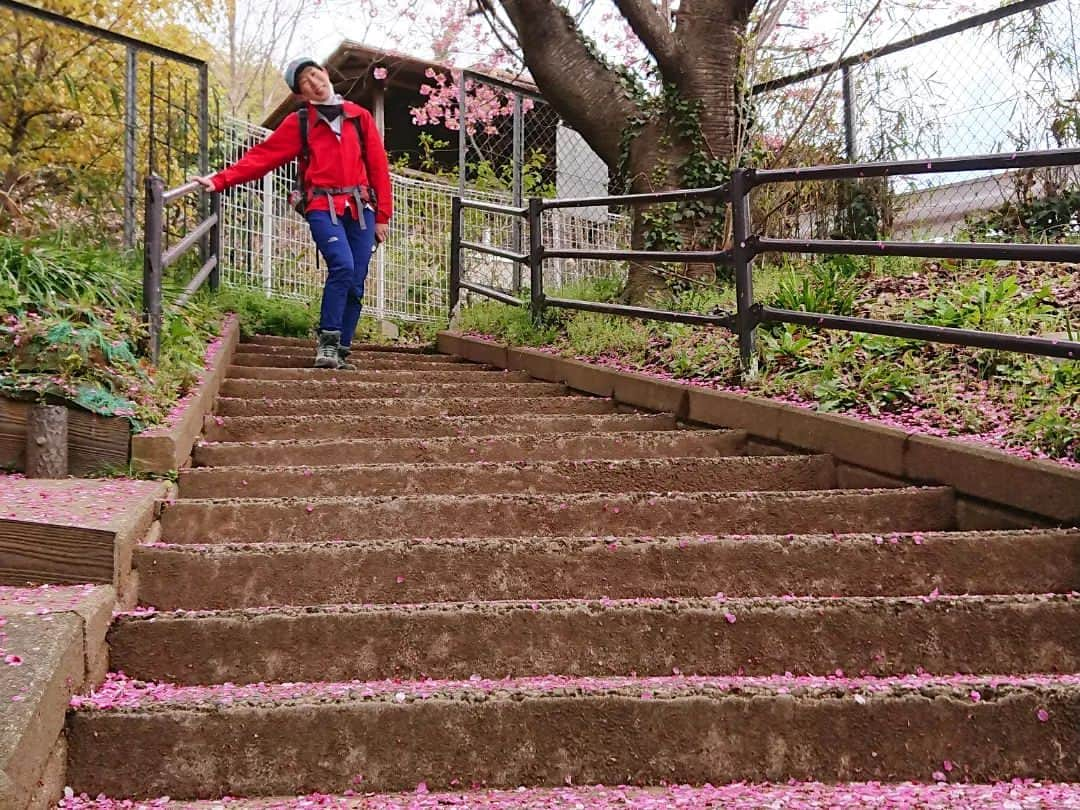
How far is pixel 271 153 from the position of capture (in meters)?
5.29

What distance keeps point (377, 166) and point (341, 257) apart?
61 centimetres

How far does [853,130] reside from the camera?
676cm

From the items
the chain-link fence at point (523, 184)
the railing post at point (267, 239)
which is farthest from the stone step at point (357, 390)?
the railing post at point (267, 239)

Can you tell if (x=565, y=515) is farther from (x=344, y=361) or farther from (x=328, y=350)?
(x=344, y=361)

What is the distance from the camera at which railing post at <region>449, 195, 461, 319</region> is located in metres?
8.21

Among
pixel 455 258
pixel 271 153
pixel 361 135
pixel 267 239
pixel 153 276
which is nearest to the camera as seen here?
pixel 153 276

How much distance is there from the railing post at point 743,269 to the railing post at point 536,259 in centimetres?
221

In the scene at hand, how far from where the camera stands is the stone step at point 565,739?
1.95 meters

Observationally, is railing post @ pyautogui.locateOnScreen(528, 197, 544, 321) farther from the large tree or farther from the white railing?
the white railing

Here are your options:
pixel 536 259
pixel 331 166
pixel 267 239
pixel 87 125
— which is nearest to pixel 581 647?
pixel 331 166

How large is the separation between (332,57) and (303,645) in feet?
41.3

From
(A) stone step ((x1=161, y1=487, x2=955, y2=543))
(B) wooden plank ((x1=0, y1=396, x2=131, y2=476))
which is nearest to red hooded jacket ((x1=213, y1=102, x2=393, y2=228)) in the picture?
(B) wooden plank ((x1=0, y1=396, x2=131, y2=476))

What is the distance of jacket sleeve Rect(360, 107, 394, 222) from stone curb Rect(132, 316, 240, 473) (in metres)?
1.61

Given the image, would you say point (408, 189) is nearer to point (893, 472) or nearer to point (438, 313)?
point (438, 313)
